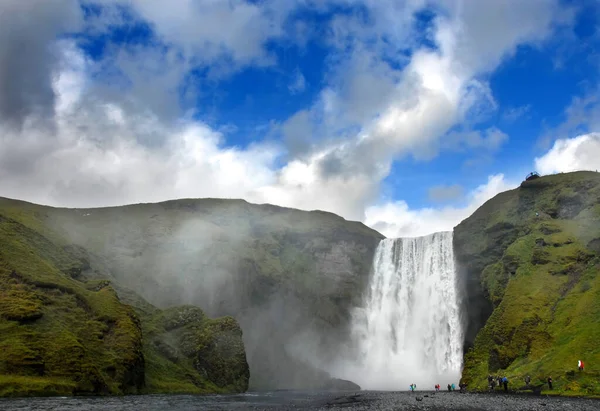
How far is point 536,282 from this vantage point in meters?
86.8

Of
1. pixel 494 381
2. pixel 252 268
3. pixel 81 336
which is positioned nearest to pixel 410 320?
pixel 252 268

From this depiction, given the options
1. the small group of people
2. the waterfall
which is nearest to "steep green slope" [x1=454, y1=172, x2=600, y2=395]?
the small group of people

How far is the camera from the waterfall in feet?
336

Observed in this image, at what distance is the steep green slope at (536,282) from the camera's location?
210ft

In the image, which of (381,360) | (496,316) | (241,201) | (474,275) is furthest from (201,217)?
(496,316)

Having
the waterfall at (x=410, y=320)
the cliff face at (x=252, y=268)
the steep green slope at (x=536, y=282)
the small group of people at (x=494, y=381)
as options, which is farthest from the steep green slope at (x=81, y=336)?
the steep green slope at (x=536, y=282)

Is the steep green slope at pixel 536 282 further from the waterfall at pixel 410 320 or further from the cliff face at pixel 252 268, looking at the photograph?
the cliff face at pixel 252 268

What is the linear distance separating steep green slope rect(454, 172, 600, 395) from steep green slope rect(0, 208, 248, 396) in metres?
43.9

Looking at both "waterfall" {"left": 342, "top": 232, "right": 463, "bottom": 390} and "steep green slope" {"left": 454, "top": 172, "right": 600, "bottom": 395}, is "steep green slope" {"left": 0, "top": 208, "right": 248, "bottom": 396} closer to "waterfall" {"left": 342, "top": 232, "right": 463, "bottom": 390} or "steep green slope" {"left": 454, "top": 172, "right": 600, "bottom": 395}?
"waterfall" {"left": 342, "top": 232, "right": 463, "bottom": 390}

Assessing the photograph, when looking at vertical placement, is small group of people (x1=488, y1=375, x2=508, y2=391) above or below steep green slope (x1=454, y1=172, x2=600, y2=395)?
below

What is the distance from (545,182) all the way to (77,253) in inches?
3959

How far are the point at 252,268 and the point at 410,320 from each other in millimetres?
40648

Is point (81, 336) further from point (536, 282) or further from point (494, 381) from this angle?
point (536, 282)

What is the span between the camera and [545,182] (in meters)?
112
